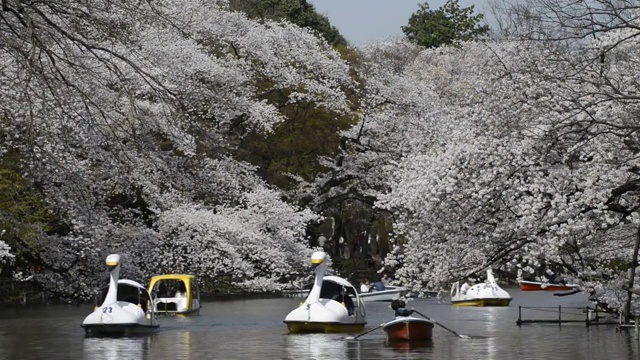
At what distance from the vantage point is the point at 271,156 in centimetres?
5756

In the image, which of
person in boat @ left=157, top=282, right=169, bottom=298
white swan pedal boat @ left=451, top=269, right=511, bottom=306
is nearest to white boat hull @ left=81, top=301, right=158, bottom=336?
person in boat @ left=157, top=282, right=169, bottom=298

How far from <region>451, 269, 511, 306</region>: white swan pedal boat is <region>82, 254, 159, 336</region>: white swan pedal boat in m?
19.3

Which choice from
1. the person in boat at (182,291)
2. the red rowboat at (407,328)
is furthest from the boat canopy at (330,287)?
the person in boat at (182,291)

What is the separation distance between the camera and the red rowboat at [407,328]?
26.9 m

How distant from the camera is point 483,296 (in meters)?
48.0

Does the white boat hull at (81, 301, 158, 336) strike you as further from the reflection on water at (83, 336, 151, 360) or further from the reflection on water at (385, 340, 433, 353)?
the reflection on water at (385, 340, 433, 353)

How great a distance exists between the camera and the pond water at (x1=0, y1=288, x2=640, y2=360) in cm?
2428

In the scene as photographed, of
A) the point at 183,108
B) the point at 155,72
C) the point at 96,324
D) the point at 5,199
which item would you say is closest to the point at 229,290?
the point at 155,72

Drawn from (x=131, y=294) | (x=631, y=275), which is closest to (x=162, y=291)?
(x=131, y=294)

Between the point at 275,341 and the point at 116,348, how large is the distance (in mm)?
4041

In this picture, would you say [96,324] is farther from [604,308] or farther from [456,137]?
[604,308]

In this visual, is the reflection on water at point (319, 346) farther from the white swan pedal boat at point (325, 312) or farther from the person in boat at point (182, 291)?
the person in boat at point (182, 291)

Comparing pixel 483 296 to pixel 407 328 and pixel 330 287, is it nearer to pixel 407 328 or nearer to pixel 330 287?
pixel 330 287

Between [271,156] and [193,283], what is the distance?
60.1ft
